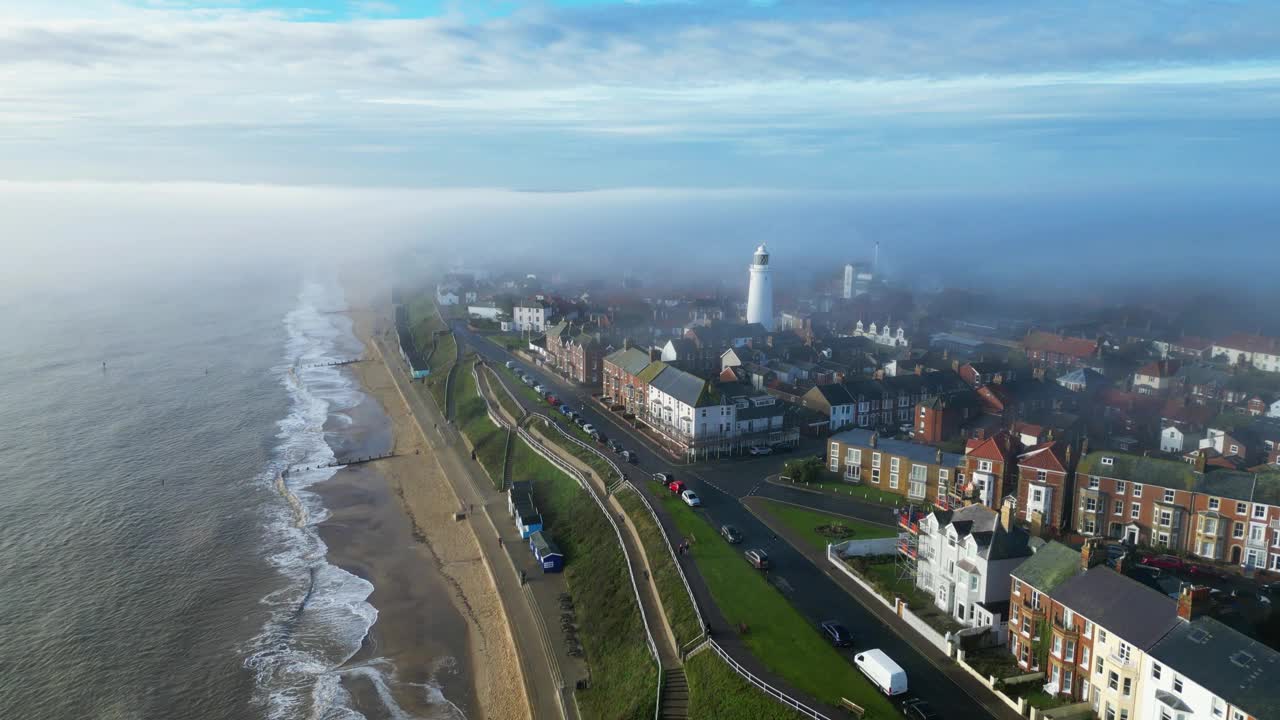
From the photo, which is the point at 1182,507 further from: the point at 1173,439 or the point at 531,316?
the point at 531,316


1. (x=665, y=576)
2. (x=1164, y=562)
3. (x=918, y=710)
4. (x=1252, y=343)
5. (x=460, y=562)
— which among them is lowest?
(x=460, y=562)

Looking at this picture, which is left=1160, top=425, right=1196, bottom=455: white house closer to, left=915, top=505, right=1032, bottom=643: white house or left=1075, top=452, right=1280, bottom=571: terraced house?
left=1075, top=452, right=1280, bottom=571: terraced house

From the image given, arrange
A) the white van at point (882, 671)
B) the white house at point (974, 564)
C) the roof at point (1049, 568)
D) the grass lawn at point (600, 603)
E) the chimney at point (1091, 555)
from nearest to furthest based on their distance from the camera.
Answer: the white van at point (882, 671) → the chimney at point (1091, 555) → the roof at point (1049, 568) → the grass lawn at point (600, 603) → the white house at point (974, 564)

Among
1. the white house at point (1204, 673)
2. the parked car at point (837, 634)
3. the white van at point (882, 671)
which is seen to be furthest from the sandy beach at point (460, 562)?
the white house at point (1204, 673)

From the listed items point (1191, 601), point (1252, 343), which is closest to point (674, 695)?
point (1191, 601)

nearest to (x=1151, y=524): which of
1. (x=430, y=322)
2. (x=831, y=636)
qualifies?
(x=831, y=636)

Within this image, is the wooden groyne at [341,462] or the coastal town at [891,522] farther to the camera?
the wooden groyne at [341,462]

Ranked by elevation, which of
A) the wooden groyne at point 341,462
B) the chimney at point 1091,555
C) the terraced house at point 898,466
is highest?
the chimney at point 1091,555

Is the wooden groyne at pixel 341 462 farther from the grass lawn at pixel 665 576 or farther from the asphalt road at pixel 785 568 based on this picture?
the grass lawn at pixel 665 576
